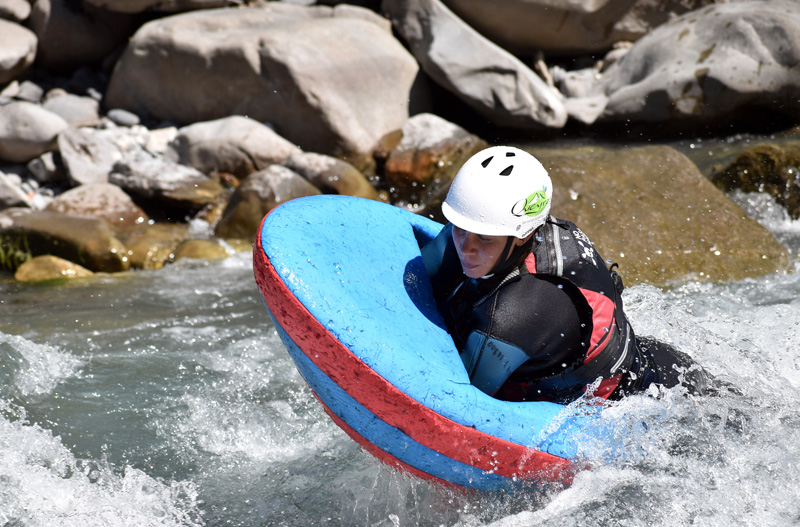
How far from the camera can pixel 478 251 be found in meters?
2.51

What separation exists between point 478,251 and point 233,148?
231 inches

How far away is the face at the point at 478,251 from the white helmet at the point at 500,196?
47mm

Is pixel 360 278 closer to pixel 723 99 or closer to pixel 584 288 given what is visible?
pixel 584 288

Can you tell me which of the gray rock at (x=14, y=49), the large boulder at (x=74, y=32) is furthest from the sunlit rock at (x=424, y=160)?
the gray rock at (x=14, y=49)

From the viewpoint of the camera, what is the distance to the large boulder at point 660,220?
5.25 meters

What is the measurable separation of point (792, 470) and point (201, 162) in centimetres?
661

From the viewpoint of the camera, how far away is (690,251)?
17.6ft

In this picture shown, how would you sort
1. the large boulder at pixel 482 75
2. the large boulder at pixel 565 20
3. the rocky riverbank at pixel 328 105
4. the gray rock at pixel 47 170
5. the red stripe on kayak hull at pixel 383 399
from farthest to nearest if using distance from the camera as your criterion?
the large boulder at pixel 565 20
the large boulder at pixel 482 75
the gray rock at pixel 47 170
the rocky riverbank at pixel 328 105
the red stripe on kayak hull at pixel 383 399

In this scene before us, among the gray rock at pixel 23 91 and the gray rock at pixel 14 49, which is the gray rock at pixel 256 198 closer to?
the gray rock at pixel 23 91

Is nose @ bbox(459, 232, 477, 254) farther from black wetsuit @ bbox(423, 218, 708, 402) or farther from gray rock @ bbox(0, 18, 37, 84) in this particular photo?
gray rock @ bbox(0, 18, 37, 84)

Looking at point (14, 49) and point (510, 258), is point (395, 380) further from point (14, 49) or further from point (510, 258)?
point (14, 49)

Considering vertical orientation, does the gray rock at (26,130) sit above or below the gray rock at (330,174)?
above

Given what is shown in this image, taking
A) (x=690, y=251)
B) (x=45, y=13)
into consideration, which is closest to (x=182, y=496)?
(x=690, y=251)

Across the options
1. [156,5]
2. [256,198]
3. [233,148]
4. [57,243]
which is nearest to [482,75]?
[233,148]
